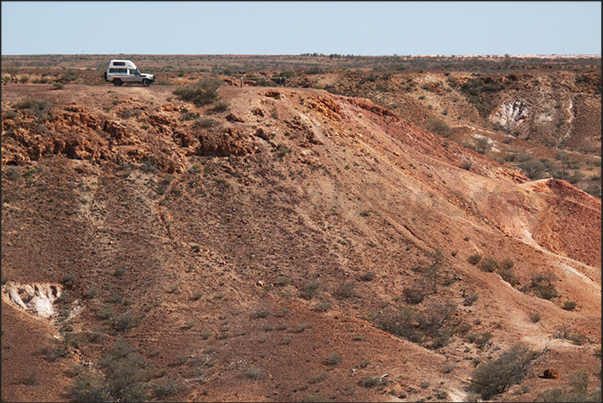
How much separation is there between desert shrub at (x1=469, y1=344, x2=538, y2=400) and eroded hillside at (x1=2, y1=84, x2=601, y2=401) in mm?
371

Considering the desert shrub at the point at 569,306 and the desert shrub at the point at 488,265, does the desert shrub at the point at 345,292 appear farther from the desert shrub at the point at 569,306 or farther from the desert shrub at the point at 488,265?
the desert shrub at the point at 569,306

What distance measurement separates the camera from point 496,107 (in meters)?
55.3

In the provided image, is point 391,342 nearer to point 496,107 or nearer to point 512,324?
point 512,324

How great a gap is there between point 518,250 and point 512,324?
5884 mm

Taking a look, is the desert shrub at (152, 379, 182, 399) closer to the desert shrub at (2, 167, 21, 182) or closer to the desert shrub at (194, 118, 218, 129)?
the desert shrub at (2, 167, 21, 182)

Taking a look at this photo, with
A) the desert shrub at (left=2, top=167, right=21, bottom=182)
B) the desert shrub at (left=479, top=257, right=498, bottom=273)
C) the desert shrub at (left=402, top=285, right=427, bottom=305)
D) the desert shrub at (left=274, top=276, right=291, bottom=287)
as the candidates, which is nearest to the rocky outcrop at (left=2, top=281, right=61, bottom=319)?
the desert shrub at (left=2, top=167, right=21, bottom=182)

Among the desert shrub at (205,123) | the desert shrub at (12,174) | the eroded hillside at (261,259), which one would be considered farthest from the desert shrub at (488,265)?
the desert shrub at (12,174)

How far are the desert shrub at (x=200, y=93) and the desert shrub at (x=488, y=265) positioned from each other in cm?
1412

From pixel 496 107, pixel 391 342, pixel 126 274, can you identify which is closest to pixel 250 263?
pixel 126 274

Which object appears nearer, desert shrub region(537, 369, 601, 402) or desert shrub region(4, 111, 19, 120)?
desert shrub region(537, 369, 601, 402)

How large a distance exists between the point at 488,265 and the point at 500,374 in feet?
26.3

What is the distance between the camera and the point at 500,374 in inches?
649

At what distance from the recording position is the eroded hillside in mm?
17141

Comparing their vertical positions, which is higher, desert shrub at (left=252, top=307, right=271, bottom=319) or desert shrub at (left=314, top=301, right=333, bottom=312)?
desert shrub at (left=314, top=301, right=333, bottom=312)
